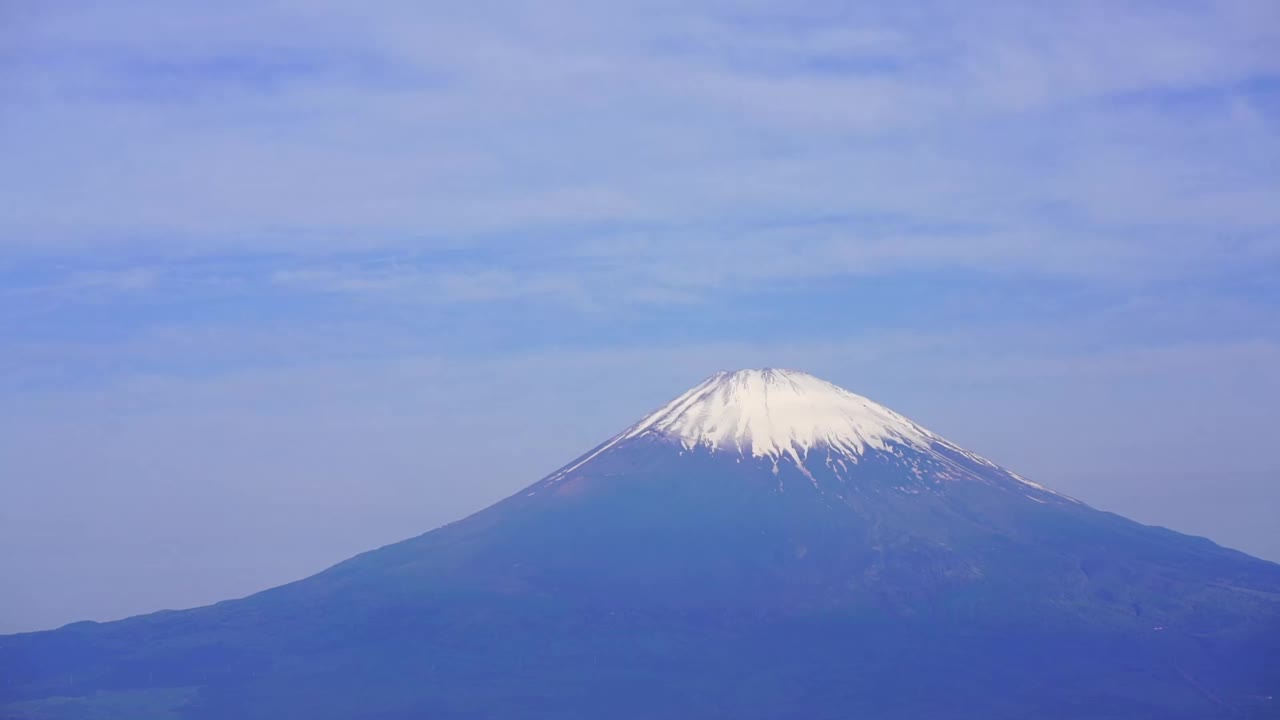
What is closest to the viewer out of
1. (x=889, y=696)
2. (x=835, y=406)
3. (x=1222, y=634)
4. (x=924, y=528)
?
(x=889, y=696)

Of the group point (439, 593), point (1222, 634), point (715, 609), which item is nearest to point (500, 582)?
point (439, 593)

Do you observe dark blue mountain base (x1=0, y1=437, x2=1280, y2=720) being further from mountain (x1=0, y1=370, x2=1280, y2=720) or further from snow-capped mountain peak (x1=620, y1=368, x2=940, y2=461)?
snow-capped mountain peak (x1=620, y1=368, x2=940, y2=461)

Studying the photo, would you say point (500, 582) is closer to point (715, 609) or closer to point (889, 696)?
point (715, 609)

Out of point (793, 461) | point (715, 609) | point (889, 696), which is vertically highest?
point (793, 461)

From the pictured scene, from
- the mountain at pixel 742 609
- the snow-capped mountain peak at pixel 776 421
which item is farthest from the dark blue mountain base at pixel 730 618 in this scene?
the snow-capped mountain peak at pixel 776 421

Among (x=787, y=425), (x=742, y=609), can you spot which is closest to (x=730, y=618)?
(x=742, y=609)
